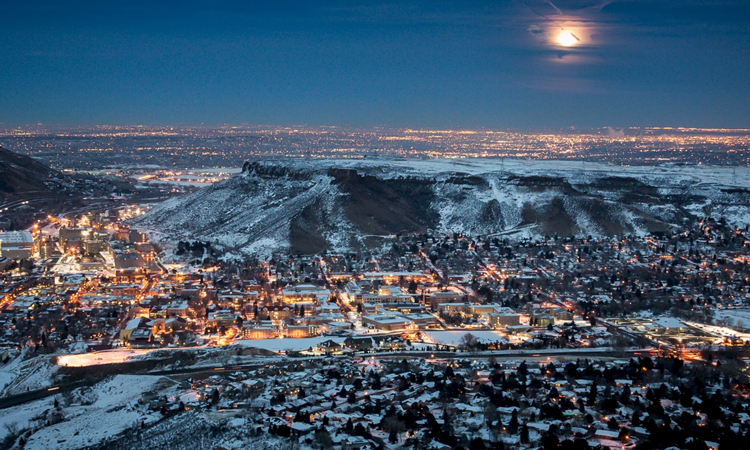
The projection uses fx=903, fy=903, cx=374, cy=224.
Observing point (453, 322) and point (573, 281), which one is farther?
point (573, 281)

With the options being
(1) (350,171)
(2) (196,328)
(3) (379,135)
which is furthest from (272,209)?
(3) (379,135)

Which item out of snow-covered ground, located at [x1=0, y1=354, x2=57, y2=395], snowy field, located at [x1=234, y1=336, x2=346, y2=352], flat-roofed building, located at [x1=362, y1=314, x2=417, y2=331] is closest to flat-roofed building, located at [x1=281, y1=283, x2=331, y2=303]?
flat-roofed building, located at [x1=362, y1=314, x2=417, y2=331]

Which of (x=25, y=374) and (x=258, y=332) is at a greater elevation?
(x=258, y=332)

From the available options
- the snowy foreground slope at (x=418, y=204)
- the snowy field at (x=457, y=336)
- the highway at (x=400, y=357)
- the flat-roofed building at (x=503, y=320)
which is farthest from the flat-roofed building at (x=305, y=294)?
the snowy foreground slope at (x=418, y=204)

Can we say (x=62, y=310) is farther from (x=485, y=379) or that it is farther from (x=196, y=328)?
(x=485, y=379)

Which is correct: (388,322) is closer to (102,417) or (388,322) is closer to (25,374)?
(102,417)

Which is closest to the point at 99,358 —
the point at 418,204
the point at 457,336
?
the point at 457,336

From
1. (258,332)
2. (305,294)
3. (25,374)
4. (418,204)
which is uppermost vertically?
(418,204)

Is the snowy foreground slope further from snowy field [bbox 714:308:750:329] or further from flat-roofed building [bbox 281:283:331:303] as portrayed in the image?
snowy field [bbox 714:308:750:329]
